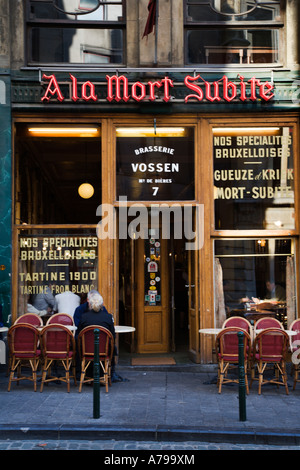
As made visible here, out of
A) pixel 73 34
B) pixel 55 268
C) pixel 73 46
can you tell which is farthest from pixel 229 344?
pixel 73 34

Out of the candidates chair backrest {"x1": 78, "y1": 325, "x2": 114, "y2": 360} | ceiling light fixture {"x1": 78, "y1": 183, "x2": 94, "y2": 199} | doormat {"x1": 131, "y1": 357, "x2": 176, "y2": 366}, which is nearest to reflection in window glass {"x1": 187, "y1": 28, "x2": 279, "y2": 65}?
ceiling light fixture {"x1": 78, "y1": 183, "x2": 94, "y2": 199}

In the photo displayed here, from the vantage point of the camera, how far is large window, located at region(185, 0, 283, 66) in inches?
422

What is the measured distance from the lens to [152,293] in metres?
12.2

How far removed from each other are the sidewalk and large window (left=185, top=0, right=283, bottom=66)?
6.31m

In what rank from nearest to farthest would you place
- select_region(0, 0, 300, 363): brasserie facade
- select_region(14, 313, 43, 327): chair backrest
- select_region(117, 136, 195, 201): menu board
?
select_region(14, 313, 43, 327): chair backrest → select_region(0, 0, 300, 363): brasserie facade → select_region(117, 136, 195, 201): menu board

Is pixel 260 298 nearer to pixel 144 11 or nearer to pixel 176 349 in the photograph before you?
pixel 176 349

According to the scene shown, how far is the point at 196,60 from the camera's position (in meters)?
10.7

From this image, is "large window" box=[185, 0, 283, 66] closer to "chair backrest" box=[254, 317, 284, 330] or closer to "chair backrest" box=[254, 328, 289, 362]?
"chair backrest" box=[254, 317, 284, 330]

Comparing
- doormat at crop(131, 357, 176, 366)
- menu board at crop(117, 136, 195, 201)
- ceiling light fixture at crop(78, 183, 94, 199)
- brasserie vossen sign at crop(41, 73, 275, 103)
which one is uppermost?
brasserie vossen sign at crop(41, 73, 275, 103)

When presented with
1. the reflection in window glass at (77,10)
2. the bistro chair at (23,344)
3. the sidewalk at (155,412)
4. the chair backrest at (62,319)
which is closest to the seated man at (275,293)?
the sidewalk at (155,412)

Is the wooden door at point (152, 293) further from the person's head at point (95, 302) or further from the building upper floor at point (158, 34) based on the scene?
the building upper floor at point (158, 34)

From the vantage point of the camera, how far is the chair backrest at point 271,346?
8.44 m

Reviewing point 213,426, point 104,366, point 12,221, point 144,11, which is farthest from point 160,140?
point 213,426

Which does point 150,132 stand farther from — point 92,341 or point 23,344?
point 23,344
